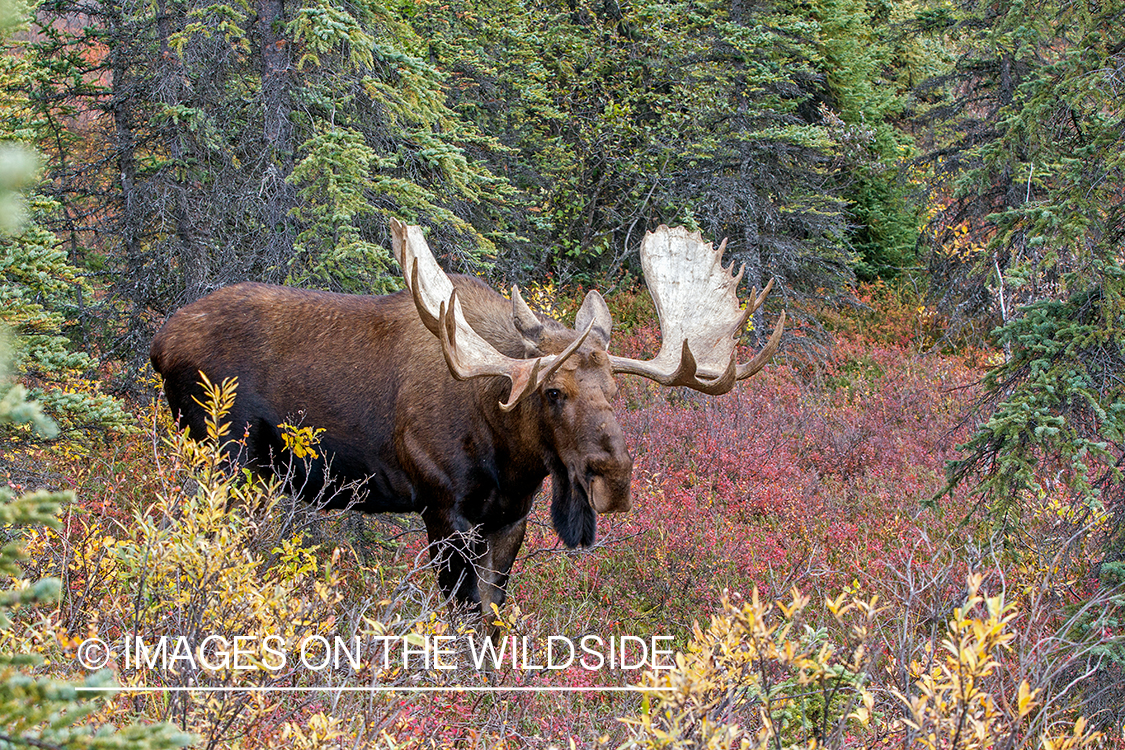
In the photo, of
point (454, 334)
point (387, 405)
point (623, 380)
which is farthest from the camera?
point (623, 380)

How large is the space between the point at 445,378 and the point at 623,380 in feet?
18.9

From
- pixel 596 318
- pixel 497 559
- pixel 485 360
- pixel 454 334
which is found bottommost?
pixel 497 559

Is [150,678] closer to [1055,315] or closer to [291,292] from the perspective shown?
[291,292]

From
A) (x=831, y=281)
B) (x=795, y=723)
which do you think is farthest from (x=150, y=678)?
(x=831, y=281)

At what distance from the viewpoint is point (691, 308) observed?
19.4 ft

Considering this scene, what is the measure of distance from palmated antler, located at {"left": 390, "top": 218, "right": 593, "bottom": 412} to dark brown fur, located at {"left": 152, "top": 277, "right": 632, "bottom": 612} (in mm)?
197

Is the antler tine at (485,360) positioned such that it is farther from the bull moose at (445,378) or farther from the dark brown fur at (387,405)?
the dark brown fur at (387,405)

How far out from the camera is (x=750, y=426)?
9609 mm

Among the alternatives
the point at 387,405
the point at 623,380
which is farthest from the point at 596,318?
the point at 623,380

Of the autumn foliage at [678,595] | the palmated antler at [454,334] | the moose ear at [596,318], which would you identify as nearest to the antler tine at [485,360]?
the palmated antler at [454,334]

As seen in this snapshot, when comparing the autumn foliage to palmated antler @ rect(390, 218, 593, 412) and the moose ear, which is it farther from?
the moose ear

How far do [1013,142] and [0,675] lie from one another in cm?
552

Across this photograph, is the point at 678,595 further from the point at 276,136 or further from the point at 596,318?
the point at 276,136

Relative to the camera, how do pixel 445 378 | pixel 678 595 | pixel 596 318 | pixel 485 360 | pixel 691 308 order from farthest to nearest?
pixel 678 595
pixel 691 308
pixel 445 378
pixel 596 318
pixel 485 360
